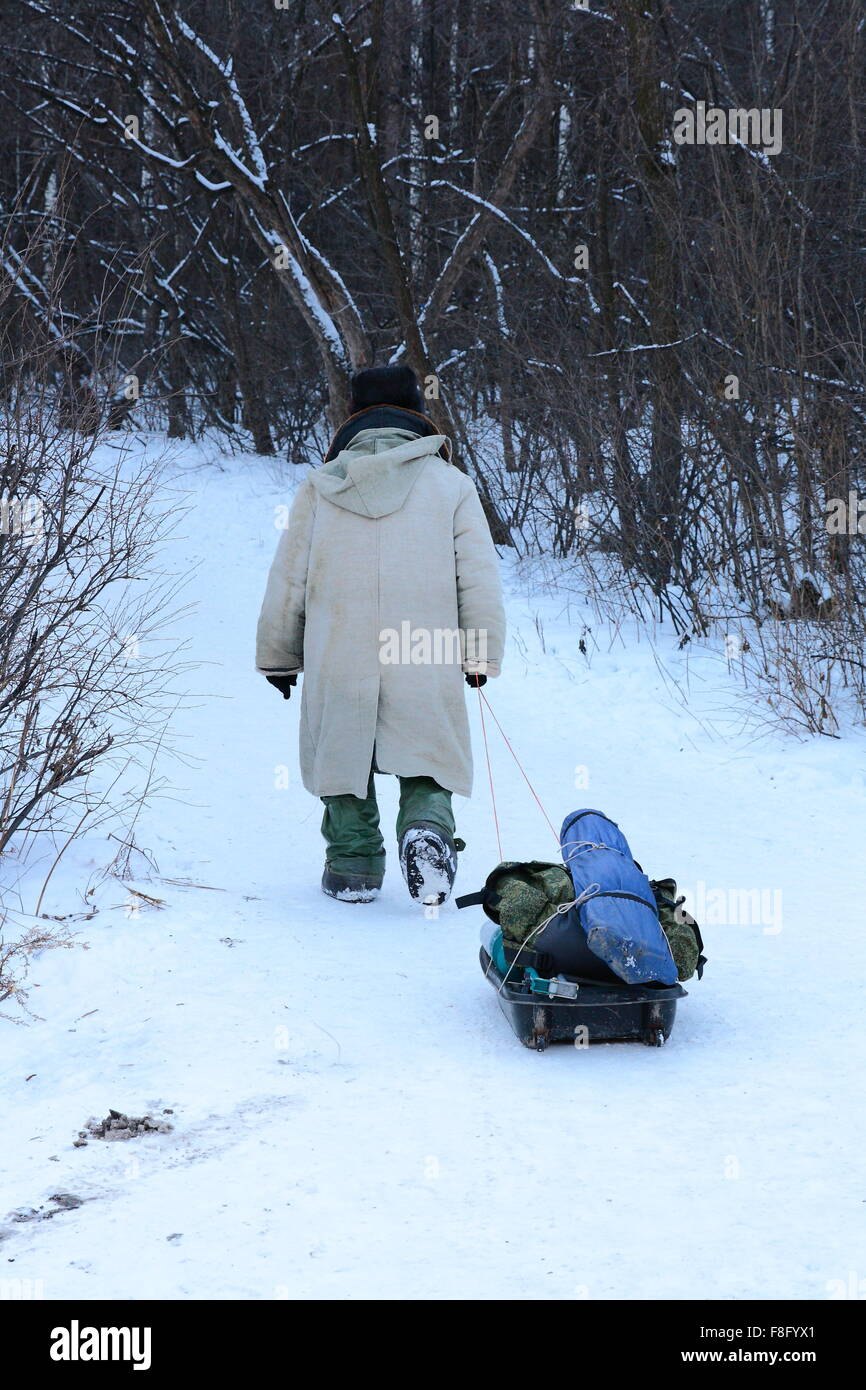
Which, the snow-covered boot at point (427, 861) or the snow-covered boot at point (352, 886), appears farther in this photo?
the snow-covered boot at point (352, 886)

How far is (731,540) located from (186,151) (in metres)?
8.82

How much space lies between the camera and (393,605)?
4398 mm

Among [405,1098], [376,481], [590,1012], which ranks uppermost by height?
[376,481]

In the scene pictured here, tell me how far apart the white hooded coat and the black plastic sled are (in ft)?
4.12

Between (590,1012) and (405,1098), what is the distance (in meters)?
0.53

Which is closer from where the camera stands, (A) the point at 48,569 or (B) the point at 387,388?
(A) the point at 48,569

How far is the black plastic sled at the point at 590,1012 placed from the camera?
3250 millimetres

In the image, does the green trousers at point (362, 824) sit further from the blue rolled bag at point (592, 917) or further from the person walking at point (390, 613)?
the blue rolled bag at point (592, 917)

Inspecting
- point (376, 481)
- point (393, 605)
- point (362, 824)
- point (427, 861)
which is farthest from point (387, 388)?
point (427, 861)

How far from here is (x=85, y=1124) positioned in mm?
2857

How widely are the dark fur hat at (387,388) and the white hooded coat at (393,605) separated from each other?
0.13 meters

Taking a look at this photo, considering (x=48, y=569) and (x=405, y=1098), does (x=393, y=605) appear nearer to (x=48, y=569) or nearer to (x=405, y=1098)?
(x=48, y=569)

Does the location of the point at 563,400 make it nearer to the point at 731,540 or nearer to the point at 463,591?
the point at 731,540

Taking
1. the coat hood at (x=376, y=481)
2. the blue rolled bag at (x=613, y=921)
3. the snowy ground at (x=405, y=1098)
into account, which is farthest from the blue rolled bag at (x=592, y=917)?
the coat hood at (x=376, y=481)
